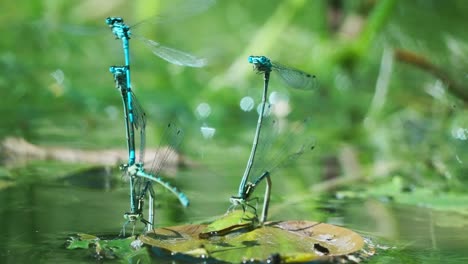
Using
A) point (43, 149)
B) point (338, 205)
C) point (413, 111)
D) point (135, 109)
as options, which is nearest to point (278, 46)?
point (413, 111)

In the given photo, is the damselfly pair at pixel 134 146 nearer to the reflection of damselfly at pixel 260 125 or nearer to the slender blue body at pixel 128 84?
the slender blue body at pixel 128 84

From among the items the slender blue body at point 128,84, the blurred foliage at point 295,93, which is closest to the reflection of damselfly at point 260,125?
the slender blue body at point 128,84

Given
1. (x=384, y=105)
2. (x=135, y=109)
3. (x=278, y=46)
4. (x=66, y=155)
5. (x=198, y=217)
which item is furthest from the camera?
(x=278, y=46)

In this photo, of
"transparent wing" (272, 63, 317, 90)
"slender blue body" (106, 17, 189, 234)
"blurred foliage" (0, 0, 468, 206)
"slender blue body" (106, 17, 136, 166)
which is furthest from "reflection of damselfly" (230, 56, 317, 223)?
"blurred foliage" (0, 0, 468, 206)

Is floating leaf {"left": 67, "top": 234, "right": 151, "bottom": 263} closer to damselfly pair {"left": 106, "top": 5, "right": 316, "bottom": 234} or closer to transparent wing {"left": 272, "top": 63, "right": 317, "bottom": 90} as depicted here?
damselfly pair {"left": 106, "top": 5, "right": 316, "bottom": 234}

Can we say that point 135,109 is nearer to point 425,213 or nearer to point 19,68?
point 425,213

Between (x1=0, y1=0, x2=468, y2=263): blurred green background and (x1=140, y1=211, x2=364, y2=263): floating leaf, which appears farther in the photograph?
(x1=0, y1=0, x2=468, y2=263): blurred green background
